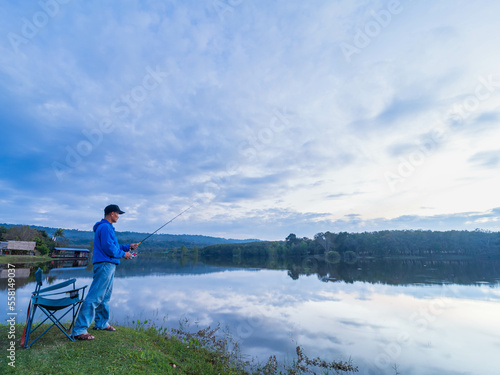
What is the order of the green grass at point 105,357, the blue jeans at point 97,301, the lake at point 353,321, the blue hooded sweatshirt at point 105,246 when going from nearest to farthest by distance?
1. the green grass at point 105,357
2. the blue jeans at point 97,301
3. the blue hooded sweatshirt at point 105,246
4. the lake at point 353,321

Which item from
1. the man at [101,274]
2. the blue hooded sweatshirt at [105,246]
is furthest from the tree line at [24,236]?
the blue hooded sweatshirt at [105,246]

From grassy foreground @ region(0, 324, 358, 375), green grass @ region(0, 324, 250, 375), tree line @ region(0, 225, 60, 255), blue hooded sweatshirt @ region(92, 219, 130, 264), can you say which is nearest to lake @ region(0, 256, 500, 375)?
grassy foreground @ region(0, 324, 358, 375)

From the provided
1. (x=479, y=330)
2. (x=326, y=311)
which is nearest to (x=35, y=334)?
(x=326, y=311)

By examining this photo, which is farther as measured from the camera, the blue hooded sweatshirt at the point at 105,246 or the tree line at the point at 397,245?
the tree line at the point at 397,245

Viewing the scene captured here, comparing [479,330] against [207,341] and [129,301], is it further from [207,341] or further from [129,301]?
[129,301]

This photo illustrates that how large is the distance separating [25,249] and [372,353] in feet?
187

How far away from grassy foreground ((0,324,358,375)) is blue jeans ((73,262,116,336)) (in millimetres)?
271

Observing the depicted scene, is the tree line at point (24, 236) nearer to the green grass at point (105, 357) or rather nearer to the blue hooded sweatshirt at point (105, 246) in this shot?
the green grass at point (105, 357)

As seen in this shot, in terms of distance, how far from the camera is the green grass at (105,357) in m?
3.61

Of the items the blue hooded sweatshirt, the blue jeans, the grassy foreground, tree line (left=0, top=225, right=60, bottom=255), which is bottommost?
the grassy foreground

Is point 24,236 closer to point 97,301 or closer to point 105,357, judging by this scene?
point 97,301

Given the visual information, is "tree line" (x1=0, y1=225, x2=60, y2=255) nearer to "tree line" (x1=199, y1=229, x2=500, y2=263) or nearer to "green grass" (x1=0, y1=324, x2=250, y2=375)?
"green grass" (x1=0, y1=324, x2=250, y2=375)

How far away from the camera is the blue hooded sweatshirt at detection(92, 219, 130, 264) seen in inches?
201

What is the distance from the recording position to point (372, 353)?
25.2 feet
